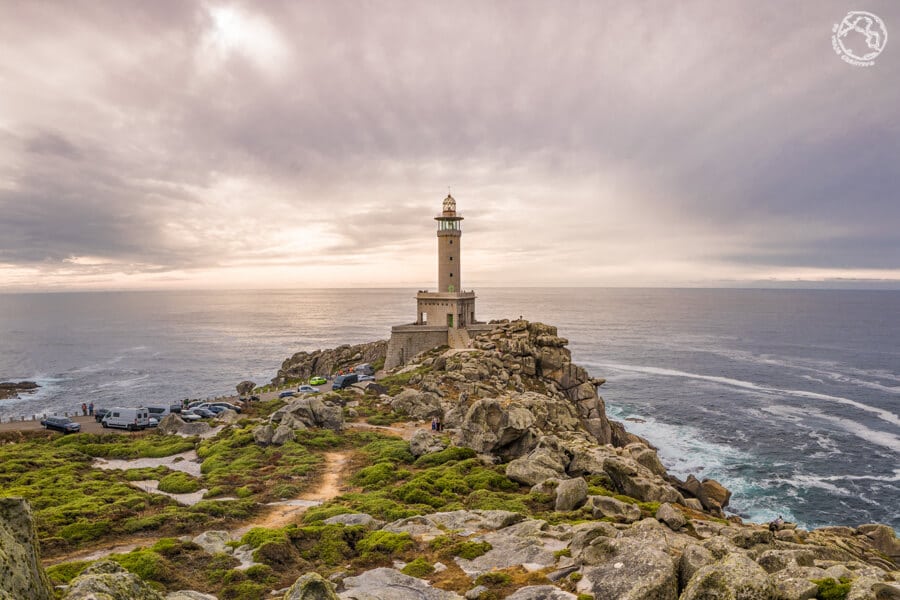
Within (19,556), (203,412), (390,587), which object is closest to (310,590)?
(19,556)

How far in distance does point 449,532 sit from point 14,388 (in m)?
122

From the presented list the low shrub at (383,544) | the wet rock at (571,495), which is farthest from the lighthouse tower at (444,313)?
the low shrub at (383,544)

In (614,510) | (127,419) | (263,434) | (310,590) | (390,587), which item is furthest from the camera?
(127,419)

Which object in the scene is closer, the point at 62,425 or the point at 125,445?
the point at 125,445

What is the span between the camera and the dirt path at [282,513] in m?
19.2

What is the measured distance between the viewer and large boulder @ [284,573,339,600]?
9734 millimetres

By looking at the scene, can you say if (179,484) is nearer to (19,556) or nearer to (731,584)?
(19,556)

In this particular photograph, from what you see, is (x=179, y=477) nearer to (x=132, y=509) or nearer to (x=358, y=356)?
(x=132, y=509)

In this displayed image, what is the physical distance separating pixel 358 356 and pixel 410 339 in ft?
79.6

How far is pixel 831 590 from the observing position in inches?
427

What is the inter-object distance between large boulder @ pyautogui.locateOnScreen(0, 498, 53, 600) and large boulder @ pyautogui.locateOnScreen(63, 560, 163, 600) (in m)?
0.49

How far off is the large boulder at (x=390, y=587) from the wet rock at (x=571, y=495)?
30.8ft

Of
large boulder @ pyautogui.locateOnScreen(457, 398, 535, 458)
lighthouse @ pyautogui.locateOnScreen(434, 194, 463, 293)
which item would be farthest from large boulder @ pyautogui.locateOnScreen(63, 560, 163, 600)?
lighthouse @ pyautogui.locateOnScreen(434, 194, 463, 293)

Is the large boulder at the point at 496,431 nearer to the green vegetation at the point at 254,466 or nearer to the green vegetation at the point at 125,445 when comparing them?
the green vegetation at the point at 254,466
